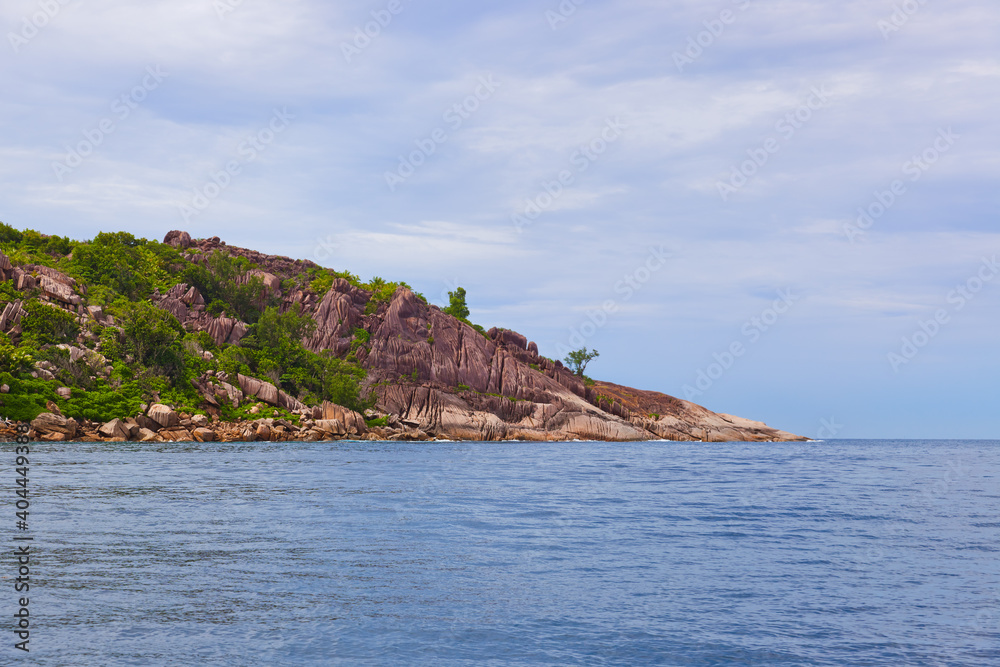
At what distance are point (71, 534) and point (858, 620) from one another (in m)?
20.6

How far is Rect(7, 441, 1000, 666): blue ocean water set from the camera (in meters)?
11.8

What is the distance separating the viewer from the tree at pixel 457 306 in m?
160

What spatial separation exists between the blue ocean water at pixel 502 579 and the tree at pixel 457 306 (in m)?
127

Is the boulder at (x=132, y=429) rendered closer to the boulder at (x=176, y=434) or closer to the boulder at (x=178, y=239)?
the boulder at (x=176, y=434)

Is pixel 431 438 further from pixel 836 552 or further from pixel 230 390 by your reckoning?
pixel 836 552

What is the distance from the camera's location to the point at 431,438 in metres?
115

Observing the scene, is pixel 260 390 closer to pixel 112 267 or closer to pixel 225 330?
pixel 225 330

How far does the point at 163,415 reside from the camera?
8162 cm

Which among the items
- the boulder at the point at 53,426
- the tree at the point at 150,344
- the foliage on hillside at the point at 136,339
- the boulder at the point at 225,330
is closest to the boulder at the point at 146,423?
the foliage on hillside at the point at 136,339

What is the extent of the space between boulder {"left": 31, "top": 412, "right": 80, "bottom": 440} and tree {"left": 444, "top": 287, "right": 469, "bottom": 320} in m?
92.2

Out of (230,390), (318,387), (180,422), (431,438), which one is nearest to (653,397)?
(431,438)

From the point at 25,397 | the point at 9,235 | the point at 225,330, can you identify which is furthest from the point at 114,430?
the point at 9,235

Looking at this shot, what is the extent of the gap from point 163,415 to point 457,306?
8577 centimetres

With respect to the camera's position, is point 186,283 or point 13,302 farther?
point 186,283
